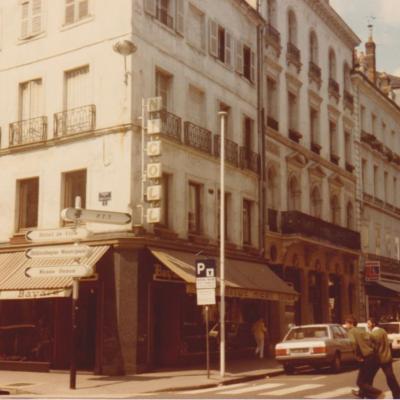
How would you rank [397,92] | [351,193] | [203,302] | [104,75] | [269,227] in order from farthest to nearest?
[397,92] < [351,193] < [269,227] < [104,75] < [203,302]

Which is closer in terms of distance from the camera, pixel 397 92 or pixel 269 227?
pixel 269 227

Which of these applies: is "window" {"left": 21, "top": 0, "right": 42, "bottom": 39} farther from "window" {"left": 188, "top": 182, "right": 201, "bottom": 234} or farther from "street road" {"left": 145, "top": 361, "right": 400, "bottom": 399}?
"street road" {"left": 145, "top": 361, "right": 400, "bottom": 399}

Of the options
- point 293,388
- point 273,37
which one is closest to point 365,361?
point 293,388

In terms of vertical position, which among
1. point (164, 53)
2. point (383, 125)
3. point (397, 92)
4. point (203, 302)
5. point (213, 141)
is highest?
point (397, 92)

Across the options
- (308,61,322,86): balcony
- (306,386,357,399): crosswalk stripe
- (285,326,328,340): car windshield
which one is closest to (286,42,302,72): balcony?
(308,61,322,86): balcony

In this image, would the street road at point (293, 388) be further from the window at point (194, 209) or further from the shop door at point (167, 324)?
the window at point (194, 209)

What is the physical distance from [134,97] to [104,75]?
137 centimetres

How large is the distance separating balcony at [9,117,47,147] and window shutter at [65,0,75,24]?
3.57 meters

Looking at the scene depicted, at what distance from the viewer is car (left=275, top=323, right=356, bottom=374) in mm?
24000

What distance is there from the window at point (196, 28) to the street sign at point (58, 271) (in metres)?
12.3

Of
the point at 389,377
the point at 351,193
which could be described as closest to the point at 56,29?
the point at 389,377

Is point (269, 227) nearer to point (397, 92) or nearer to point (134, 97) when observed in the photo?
point (134, 97)

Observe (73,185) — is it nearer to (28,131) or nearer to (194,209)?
(28,131)

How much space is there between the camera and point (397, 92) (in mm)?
58094
